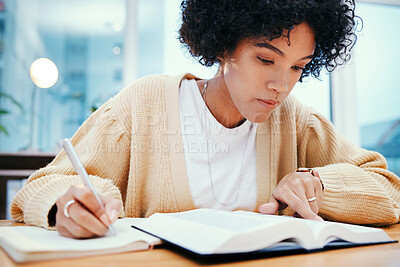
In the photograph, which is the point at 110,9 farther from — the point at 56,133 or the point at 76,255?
the point at 76,255

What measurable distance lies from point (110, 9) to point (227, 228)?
270 centimetres

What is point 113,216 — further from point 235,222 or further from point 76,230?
point 235,222

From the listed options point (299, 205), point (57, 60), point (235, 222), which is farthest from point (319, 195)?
point (57, 60)

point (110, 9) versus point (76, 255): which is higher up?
point (110, 9)

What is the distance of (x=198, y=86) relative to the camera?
1147 millimetres

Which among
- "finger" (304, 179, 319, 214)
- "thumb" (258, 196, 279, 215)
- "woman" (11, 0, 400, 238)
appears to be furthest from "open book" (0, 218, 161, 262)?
"finger" (304, 179, 319, 214)

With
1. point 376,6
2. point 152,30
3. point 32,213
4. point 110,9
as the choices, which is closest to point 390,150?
point 376,6

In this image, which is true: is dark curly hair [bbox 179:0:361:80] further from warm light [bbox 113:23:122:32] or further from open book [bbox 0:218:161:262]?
warm light [bbox 113:23:122:32]

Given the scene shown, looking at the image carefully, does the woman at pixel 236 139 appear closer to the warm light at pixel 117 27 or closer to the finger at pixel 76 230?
the finger at pixel 76 230

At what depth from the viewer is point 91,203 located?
521 mm

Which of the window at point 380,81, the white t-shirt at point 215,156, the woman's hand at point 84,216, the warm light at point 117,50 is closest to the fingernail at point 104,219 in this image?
the woman's hand at point 84,216

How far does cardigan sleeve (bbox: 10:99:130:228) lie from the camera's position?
67cm

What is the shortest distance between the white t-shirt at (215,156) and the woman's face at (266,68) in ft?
0.56

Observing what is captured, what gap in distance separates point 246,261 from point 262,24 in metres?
0.57
